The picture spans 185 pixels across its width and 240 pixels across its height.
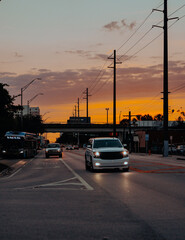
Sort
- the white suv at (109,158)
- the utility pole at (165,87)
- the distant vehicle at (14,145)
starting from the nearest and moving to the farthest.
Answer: the white suv at (109,158) → the utility pole at (165,87) → the distant vehicle at (14,145)

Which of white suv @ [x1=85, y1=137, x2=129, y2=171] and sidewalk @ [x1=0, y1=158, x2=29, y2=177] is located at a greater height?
white suv @ [x1=85, y1=137, x2=129, y2=171]

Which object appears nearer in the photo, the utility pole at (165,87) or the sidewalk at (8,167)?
the sidewalk at (8,167)

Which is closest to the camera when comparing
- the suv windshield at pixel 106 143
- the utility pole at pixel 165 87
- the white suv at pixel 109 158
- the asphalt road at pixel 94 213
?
the asphalt road at pixel 94 213

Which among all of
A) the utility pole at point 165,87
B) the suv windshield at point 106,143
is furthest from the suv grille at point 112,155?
the utility pole at point 165,87

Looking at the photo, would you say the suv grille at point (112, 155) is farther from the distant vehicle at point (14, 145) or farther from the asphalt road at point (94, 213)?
the distant vehicle at point (14, 145)

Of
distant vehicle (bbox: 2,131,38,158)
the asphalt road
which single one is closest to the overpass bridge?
distant vehicle (bbox: 2,131,38,158)

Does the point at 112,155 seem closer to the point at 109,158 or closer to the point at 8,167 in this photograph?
the point at 109,158

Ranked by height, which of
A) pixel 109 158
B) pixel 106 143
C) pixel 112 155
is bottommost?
pixel 109 158

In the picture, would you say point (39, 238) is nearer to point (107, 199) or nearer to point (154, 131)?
point (107, 199)

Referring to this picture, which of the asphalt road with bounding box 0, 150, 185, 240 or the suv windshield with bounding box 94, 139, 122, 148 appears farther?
the suv windshield with bounding box 94, 139, 122, 148

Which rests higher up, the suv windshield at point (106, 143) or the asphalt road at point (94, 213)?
the suv windshield at point (106, 143)

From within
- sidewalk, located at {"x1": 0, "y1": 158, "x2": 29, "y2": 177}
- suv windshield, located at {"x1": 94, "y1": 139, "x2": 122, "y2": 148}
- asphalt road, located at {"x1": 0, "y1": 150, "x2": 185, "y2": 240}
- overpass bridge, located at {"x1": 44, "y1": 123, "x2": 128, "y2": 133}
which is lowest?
sidewalk, located at {"x1": 0, "y1": 158, "x2": 29, "y2": 177}

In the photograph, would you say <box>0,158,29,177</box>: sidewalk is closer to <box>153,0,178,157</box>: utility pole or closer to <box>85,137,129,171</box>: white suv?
<box>85,137,129,171</box>: white suv

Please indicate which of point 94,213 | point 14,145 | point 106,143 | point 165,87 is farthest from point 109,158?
point 14,145
